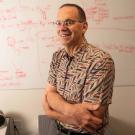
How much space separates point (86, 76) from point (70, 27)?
0.84ft

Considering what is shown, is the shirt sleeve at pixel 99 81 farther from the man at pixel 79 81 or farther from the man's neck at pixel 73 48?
the man's neck at pixel 73 48

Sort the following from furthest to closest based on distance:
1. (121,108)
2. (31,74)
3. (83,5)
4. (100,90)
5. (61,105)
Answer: (121,108) < (31,74) < (83,5) < (61,105) < (100,90)

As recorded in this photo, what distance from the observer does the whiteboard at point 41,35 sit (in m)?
2.06

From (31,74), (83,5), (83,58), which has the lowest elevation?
(31,74)

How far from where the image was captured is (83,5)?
2.06 metres

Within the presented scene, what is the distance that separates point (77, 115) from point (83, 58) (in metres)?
0.28

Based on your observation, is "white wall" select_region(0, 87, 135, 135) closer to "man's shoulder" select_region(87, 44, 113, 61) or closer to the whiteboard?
the whiteboard

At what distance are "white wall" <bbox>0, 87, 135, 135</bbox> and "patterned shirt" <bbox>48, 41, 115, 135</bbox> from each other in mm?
897

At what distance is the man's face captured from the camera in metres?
1.32

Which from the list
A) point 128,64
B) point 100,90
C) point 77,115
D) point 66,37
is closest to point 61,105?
point 77,115

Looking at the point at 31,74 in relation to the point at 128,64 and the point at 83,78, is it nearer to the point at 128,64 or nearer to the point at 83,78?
the point at 128,64

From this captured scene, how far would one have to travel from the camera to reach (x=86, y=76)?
128 cm

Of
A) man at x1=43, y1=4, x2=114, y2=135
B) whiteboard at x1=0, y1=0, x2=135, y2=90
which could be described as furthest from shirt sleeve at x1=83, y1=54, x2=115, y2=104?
whiteboard at x1=0, y1=0, x2=135, y2=90

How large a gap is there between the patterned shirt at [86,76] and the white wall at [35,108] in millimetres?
897
